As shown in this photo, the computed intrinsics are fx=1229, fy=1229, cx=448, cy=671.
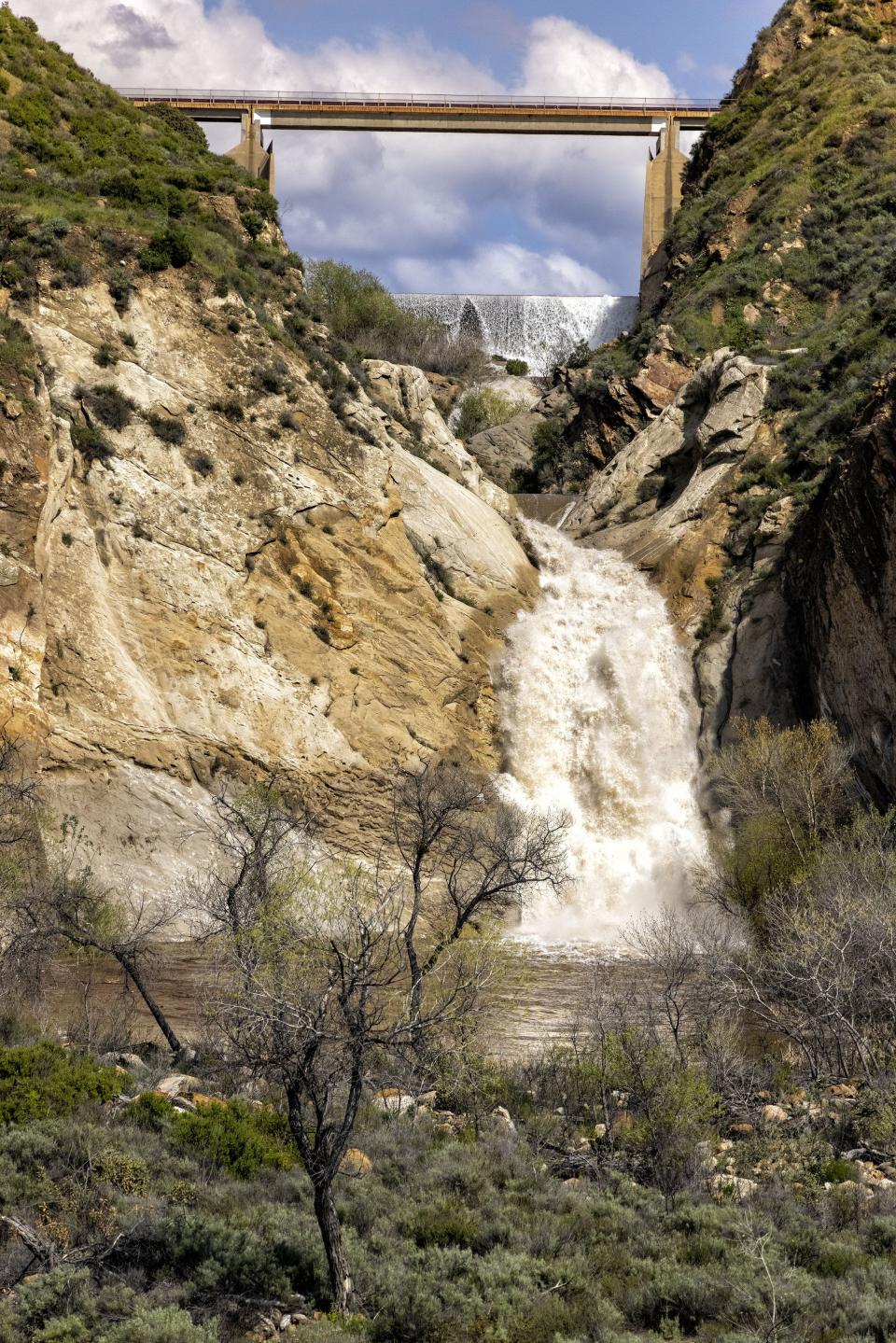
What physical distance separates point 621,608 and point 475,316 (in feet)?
139

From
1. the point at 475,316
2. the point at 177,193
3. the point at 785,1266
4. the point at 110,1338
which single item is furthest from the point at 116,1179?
the point at 475,316

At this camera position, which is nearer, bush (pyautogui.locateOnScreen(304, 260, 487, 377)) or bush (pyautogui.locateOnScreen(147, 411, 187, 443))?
bush (pyautogui.locateOnScreen(147, 411, 187, 443))

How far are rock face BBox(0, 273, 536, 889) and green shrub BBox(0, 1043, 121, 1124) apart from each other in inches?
524

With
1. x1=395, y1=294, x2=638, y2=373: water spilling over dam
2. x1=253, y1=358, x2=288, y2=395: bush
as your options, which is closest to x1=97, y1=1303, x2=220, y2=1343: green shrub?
x1=253, y1=358, x2=288, y2=395: bush

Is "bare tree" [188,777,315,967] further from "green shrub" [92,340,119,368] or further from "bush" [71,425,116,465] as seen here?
"green shrub" [92,340,119,368]

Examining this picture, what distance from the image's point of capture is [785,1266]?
11.1m

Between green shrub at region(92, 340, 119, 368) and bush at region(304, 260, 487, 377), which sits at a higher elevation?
bush at region(304, 260, 487, 377)

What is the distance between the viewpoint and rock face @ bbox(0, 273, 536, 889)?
96.3 feet

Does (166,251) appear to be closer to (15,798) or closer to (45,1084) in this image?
(15,798)

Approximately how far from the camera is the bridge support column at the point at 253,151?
219ft

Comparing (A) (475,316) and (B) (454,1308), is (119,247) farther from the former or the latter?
(A) (475,316)

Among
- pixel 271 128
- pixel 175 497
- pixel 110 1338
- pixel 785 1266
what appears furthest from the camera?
pixel 271 128

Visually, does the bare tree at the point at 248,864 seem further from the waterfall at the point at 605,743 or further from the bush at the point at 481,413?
the bush at the point at 481,413

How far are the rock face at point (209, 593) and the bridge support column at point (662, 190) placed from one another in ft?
119
